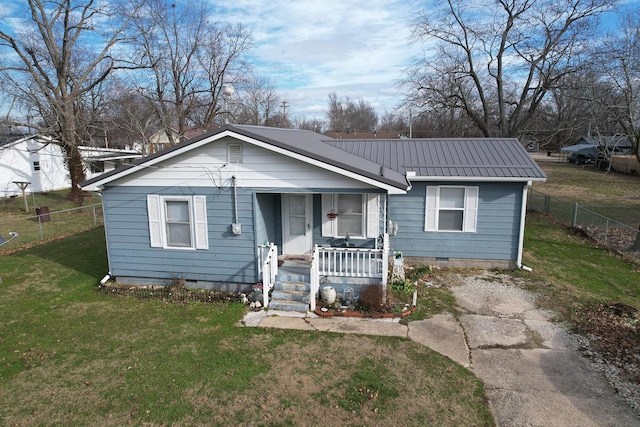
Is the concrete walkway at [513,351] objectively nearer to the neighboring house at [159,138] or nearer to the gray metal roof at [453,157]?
the gray metal roof at [453,157]

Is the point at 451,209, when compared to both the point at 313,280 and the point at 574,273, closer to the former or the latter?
the point at 574,273

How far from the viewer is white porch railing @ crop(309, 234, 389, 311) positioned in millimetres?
8563

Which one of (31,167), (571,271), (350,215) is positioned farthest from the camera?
(31,167)

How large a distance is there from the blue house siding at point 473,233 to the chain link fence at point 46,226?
1334 cm

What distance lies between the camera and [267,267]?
873cm

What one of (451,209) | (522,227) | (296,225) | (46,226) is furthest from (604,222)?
(46,226)

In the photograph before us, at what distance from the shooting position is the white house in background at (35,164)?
25.9 meters

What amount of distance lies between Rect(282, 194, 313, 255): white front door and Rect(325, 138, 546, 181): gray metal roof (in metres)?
2.91

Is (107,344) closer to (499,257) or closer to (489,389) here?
(489,389)

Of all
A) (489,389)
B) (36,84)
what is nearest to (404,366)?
(489,389)

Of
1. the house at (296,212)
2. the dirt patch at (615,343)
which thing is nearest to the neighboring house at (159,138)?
the house at (296,212)

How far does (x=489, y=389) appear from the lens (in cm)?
576

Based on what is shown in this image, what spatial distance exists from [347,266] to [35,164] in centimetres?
2888

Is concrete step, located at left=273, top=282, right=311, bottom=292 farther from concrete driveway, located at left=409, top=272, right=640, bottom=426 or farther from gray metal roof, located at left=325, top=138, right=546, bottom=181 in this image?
gray metal roof, located at left=325, top=138, right=546, bottom=181
